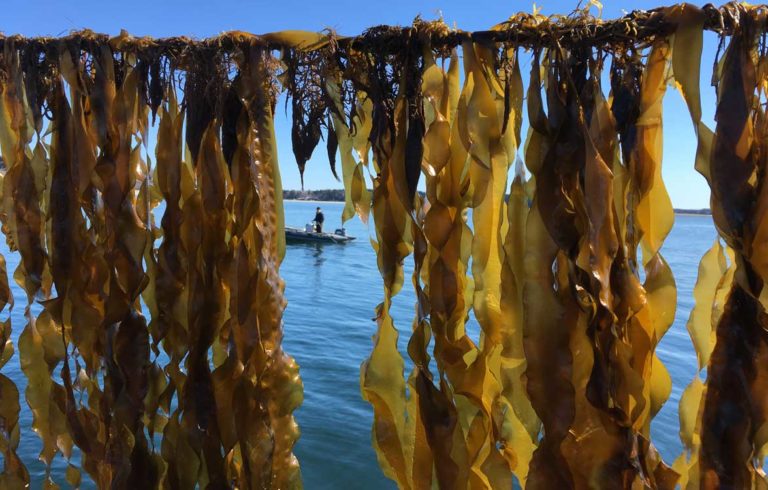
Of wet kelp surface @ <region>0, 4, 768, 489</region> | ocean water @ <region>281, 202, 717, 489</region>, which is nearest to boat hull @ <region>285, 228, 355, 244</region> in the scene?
ocean water @ <region>281, 202, 717, 489</region>

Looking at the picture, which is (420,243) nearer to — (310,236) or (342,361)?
(342,361)

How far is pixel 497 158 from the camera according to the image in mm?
1430

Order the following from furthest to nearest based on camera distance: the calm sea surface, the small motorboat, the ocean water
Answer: the small motorboat
the ocean water
the calm sea surface

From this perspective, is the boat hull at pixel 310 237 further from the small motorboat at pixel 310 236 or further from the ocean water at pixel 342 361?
the ocean water at pixel 342 361

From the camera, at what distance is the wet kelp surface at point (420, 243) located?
4.19ft

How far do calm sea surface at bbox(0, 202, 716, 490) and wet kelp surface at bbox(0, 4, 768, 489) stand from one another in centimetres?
74

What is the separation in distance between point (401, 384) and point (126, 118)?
1041mm

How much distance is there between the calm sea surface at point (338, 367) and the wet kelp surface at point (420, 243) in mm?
744

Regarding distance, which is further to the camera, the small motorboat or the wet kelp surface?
the small motorboat

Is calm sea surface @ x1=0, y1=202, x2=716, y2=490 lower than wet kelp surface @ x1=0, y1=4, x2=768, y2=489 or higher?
lower

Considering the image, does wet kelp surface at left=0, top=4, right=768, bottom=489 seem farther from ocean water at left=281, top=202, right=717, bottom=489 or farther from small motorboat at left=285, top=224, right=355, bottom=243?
small motorboat at left=285, top=224, right=355, bottom=243

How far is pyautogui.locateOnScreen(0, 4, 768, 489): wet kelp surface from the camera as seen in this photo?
1.28 m

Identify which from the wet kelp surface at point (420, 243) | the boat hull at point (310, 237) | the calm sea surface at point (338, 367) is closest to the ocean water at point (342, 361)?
the calm sea surface at point (338, 367)

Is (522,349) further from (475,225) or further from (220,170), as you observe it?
(220,170)
